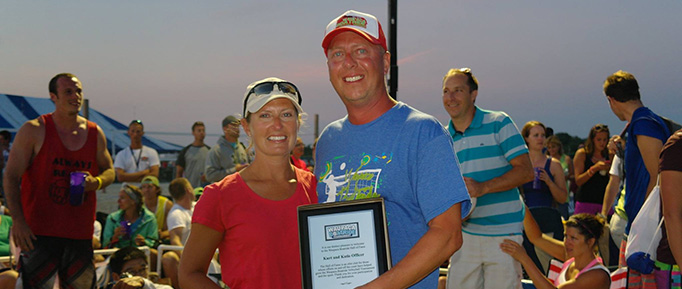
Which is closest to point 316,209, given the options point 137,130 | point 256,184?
point 256,184

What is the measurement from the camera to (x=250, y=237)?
7.79 feet

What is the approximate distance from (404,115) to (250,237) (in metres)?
0.80

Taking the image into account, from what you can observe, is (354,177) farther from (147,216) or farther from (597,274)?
(147,216)

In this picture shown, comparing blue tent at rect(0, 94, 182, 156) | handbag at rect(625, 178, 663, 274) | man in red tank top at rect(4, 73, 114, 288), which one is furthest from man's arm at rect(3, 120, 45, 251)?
blue tent at rect(0, 94, 182, 156)

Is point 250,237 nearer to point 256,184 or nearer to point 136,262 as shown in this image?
point 256,184

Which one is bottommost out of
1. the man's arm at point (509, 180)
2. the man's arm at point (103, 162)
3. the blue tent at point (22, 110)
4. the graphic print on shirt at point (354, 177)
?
the man's arm at point (509, 180)

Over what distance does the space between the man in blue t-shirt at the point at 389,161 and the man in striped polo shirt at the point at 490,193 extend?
8.20 feet

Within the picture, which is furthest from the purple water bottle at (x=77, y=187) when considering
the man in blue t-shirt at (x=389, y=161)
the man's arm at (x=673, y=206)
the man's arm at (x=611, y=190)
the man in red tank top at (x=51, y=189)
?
the man's arm at (x=611, y=190)

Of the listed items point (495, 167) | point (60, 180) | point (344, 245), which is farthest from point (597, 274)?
point (60, 180)

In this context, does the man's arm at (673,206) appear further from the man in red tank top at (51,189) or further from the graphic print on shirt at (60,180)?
the graphic print on shirt at (60,180)

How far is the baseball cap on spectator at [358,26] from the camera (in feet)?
7.39

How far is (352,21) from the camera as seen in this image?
2.28m

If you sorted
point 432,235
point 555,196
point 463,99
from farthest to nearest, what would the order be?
point 555,196 < point 463,99 < point 432,235

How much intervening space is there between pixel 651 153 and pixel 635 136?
0.22m
